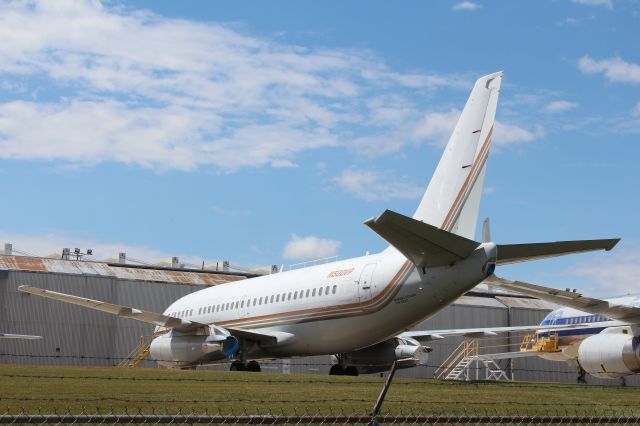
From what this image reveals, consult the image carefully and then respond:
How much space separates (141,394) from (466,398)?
17.7 feet

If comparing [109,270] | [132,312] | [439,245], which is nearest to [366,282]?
[439,245]

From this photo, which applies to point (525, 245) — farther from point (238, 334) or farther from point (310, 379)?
point (238, 334)

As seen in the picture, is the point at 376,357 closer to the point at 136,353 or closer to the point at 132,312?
the point at 132,312

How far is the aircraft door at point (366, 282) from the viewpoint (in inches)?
934

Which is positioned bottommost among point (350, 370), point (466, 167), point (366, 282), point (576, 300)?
point (350, 370)

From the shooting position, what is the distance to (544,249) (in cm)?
1906

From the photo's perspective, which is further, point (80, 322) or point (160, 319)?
point (80, 322)

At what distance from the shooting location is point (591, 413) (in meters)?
13.7

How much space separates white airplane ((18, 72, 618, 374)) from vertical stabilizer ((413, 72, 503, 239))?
25 millimetres

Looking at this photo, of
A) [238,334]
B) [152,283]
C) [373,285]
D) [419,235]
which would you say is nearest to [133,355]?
[152,283]

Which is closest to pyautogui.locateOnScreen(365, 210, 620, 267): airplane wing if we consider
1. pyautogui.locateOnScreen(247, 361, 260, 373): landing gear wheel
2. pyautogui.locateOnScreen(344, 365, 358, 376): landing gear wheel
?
pyautogui.locateOnScreen(344, 365, 358, 376): landing gear wheel

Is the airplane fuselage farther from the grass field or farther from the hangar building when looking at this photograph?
the hangar building

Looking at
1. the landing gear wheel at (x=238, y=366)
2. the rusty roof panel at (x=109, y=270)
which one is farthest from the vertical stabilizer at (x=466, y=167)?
the rusty roof panel at (x=109, y=270)

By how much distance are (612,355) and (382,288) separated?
5.94 meters
